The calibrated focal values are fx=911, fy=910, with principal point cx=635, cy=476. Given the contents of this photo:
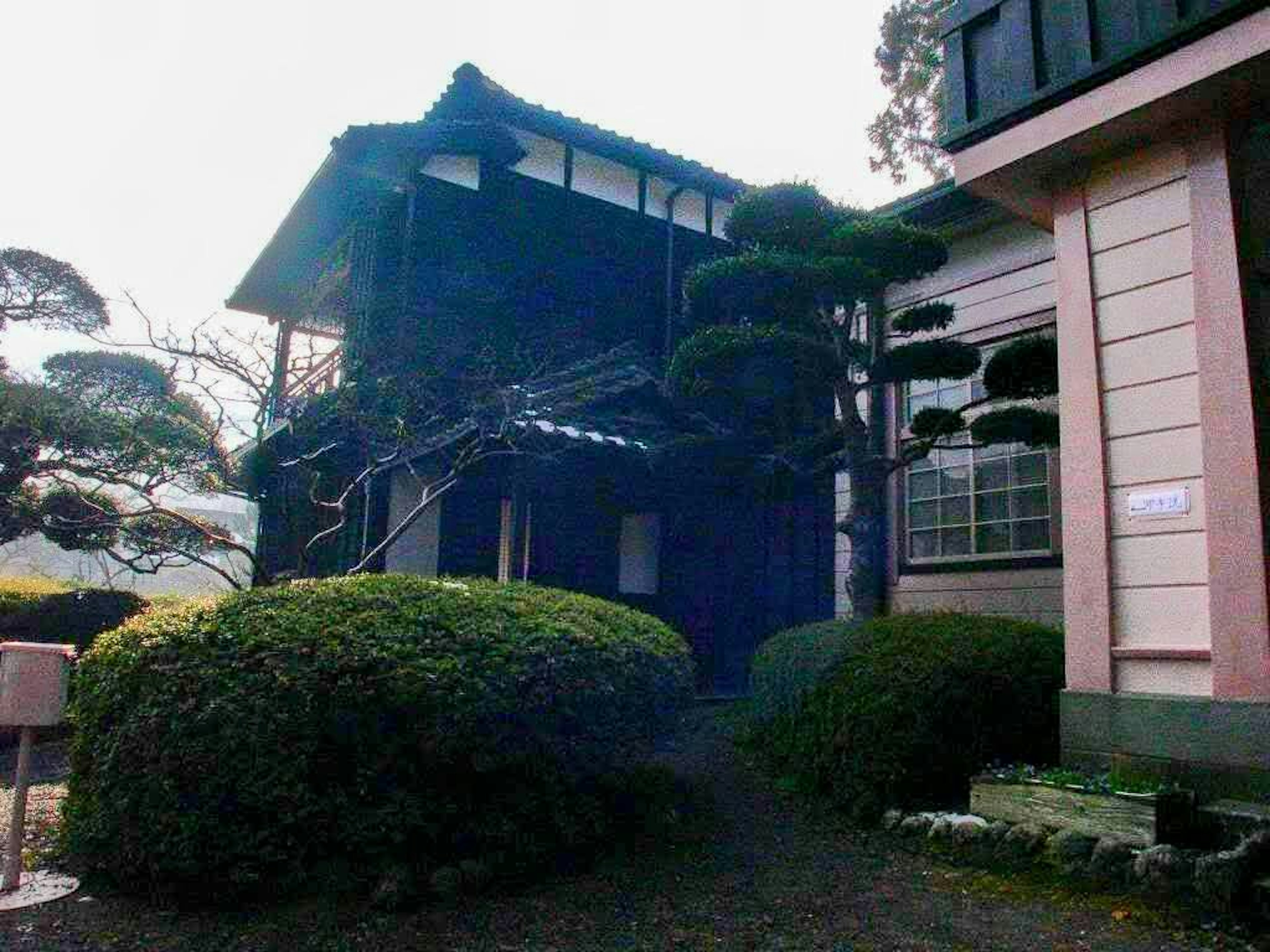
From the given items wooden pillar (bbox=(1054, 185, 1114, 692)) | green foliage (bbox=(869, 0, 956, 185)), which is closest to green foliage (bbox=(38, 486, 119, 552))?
wooden pillar (bbox=(1054, 185, 1114, 692))

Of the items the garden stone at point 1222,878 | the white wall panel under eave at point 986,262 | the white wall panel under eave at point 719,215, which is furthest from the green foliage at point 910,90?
the garden stone at point 1222,878

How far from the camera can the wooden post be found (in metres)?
4.04

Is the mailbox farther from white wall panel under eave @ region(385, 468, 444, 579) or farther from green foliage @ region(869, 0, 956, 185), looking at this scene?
green foliage @ region(869, 0, 956, 185)

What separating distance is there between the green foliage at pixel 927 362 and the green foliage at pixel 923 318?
18 cm

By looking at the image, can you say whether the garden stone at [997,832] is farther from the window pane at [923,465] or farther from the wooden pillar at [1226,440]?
the window pane at [923,465]

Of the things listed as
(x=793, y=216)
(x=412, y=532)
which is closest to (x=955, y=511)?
(x=793, y=216)

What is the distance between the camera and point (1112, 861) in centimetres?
384

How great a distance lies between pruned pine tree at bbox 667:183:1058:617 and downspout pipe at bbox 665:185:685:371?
114 inches

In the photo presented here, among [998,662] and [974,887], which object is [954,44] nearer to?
[998,662]

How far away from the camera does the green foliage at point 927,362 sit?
6.95 metres

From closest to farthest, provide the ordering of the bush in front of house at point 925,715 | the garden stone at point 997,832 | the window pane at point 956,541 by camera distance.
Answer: the garden stone at point 997,832, the bush in front of house at point 925,715, the window pane at point 956,541

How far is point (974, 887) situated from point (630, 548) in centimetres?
634

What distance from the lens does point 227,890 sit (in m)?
3.76

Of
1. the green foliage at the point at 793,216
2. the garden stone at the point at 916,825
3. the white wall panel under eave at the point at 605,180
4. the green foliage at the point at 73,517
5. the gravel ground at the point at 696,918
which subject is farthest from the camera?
the white wall panel under eave at the point at 605,180
